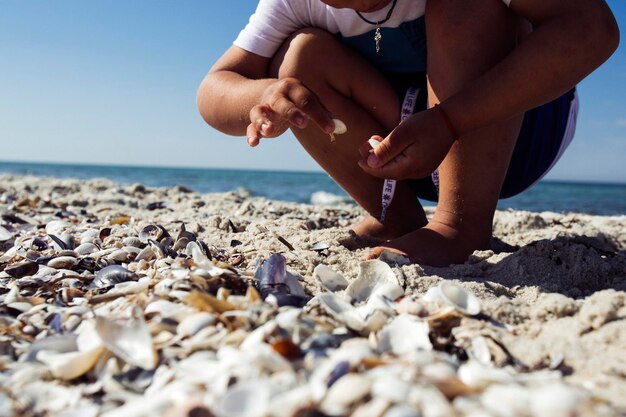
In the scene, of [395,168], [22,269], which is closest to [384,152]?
[395,168]

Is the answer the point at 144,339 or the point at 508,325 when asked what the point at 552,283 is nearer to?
the point at 508,325

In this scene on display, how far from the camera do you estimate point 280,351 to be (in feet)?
2.88

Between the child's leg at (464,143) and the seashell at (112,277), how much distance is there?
2.40 ft

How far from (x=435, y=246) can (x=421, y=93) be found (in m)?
0.65

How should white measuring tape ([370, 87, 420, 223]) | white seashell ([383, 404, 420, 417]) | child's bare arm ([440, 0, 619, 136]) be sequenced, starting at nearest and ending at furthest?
1. white seashell ([383, 404, 420, 417])
2. child's bare arm ([440, 0, 619, 136])
3. white measuring tape ([370, 87, 420, 223])

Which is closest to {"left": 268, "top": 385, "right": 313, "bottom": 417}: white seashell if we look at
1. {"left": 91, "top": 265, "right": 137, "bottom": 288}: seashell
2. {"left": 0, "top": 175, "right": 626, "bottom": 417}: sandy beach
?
{"left": 0, "top": 175, "right": 626, "bottom": 417}: sandy beach

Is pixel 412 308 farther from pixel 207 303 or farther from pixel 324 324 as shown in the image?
pixel 207 303

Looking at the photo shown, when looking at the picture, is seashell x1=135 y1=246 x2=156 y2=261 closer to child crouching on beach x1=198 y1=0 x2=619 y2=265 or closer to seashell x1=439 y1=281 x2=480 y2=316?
child crouching on beach x1=198 y1=0 x2=619 y2=265

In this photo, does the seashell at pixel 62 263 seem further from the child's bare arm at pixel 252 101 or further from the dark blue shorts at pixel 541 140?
the dark blue shorts at pixel 541 140

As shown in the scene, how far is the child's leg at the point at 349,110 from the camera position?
199 centimetres

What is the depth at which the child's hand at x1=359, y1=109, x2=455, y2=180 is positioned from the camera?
150cm

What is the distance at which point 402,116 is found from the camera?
2023 mm

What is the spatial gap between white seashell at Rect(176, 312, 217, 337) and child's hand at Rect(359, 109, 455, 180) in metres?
0.71

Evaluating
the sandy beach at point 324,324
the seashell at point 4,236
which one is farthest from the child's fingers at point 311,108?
the seashell at point 4,236
